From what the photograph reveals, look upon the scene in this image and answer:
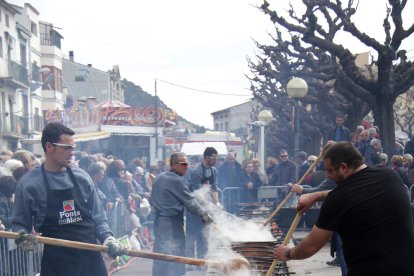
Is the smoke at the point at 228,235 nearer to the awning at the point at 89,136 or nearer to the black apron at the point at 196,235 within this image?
the black apron at the point at 196,235

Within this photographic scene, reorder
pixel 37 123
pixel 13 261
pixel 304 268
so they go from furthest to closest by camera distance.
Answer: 1. pixel 37 123
2. pixel 304 268
3. pixel 13 261

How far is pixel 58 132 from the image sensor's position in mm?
5027

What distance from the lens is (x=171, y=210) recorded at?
26.4 feet

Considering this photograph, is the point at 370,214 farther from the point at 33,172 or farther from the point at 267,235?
the point at 267,235

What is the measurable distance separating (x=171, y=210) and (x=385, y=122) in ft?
27.6

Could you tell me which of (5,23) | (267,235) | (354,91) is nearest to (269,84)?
(354,91)

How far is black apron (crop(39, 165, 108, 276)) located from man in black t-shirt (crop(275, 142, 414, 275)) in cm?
190

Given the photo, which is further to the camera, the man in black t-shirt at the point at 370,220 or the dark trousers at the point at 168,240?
the dark trousers at the point at 168,240

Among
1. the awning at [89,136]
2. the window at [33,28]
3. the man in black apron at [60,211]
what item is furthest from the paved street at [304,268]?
the window at [33,28]

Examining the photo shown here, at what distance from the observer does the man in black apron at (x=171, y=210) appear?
802 cm

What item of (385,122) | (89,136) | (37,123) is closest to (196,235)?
(385,122)

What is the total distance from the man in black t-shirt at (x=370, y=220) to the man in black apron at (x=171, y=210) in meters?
4.03

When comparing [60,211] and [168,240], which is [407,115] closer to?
[168,240]

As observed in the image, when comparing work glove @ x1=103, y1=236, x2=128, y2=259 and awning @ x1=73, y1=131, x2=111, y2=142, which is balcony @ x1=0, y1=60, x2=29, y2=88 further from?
work glove @ x1=103, y1=236, x2=128, y2=259
